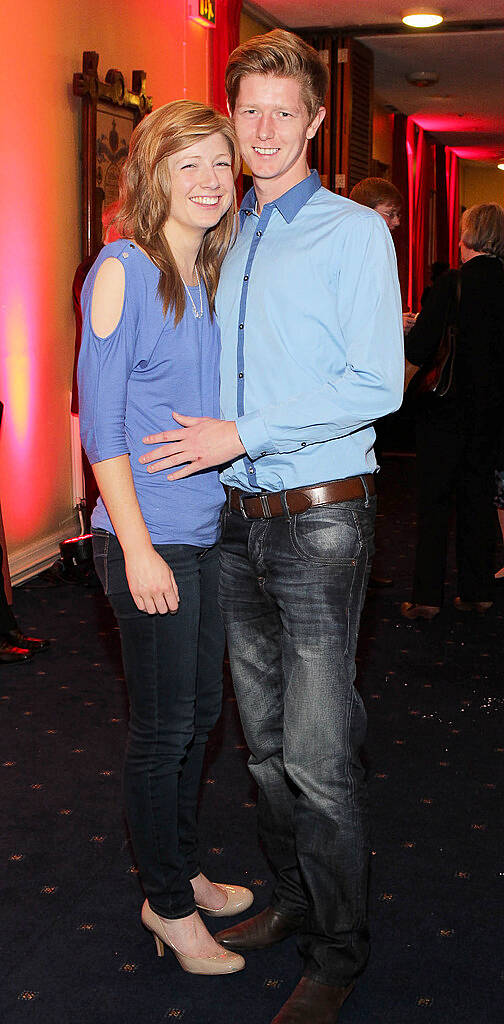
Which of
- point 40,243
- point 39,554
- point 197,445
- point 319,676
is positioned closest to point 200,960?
point 319,676

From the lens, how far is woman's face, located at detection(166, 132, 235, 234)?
70.8 inches

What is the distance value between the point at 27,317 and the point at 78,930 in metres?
3.34

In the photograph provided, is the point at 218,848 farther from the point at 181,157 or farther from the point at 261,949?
the point at 181,157

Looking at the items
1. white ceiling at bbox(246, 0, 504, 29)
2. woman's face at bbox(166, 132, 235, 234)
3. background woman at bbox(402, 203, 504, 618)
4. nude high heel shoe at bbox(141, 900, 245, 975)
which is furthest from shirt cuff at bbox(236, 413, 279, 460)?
white ceiling at bbox(246, 0, 504, 29)

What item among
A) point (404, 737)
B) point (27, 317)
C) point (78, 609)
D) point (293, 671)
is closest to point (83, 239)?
point (27, 317)

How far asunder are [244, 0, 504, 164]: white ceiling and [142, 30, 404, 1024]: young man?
647 centimetres

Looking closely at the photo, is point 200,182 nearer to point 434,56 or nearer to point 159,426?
point 159,426

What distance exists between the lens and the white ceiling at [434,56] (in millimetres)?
7781

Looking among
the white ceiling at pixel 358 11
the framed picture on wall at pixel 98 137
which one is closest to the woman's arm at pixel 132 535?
the framed picture on wall at pixel 98 137

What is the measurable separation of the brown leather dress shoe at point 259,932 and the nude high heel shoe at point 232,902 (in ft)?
0.30

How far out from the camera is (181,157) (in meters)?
1.80

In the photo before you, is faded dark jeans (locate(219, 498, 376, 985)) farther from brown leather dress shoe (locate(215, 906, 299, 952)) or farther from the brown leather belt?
brown leather dress shoe (locate(215, 906, 299, 952))

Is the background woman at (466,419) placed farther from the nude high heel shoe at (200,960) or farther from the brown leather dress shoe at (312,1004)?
the brown leather dress shoe at (312,1004)

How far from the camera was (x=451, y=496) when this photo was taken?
4.51 meters
